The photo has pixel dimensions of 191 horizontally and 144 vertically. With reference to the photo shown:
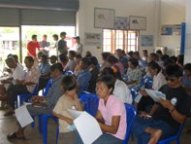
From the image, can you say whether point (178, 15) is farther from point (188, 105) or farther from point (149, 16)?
point (188, 105)

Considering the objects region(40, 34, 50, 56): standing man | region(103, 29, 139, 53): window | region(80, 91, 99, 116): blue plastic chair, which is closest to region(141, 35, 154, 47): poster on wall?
region(103, 29, 139, 53): window

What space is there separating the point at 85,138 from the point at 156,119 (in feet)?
3.53

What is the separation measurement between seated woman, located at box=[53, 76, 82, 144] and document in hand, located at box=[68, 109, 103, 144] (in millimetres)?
453

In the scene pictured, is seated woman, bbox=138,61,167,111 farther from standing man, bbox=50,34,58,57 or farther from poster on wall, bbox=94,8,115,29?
poster on wall, bbox=94,8,115,29

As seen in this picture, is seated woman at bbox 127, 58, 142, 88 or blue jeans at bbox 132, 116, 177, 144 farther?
seated woman at bbox 127, 58, 142, 88

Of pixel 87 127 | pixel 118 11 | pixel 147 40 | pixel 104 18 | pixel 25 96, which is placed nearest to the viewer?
pixel 87 127

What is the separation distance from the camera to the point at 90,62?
553cm

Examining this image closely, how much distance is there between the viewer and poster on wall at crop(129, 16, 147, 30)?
11.9 meters

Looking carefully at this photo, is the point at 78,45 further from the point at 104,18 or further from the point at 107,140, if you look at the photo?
the point at 107,140

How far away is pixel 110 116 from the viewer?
2.78 m

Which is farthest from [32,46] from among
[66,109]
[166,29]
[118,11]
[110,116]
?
[110,116]

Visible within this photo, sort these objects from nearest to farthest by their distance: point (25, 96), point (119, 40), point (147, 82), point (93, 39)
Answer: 1. point (25, 96)
2. point (147, 82)
3. point (93, 39)
4. point (119, 40)

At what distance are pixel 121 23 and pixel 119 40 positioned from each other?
714 millimetres

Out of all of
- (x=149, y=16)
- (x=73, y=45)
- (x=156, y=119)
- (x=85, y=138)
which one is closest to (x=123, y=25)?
(x=149, y=16)
